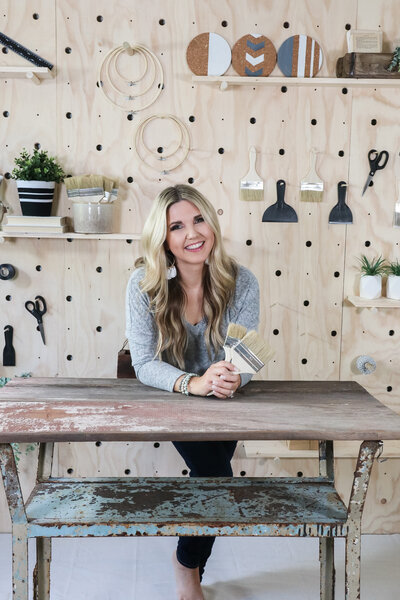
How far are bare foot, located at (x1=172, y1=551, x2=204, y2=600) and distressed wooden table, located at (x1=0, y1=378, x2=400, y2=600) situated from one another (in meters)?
0.46

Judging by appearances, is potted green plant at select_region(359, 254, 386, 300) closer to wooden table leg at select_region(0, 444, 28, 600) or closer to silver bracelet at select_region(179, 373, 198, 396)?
silver bracelet at select_region(179, 373, 198, 396)

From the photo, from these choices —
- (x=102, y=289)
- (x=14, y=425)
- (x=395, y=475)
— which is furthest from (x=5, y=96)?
(x=395, y=475)

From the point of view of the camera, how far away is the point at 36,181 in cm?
257

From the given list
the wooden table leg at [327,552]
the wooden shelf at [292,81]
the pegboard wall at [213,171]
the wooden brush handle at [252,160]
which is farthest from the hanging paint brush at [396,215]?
the wooden table leg at [327,552]

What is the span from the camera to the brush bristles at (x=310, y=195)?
2.76 metres

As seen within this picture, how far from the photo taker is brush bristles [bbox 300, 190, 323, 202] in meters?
2.76

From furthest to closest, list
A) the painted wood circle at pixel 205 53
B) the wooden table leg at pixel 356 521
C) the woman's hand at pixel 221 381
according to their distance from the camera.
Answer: the painted wood circle at pixel 205 53 → the woman's hand at pixel 221 381 → the wooden table leg at pixel 356 521

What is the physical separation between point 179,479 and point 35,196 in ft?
4.15

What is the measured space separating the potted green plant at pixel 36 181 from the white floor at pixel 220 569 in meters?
1.43

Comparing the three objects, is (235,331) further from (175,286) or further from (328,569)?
(328,569)

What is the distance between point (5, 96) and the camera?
2686mm

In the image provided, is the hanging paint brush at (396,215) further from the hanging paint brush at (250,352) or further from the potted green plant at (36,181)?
the potted green plant at (36,181)

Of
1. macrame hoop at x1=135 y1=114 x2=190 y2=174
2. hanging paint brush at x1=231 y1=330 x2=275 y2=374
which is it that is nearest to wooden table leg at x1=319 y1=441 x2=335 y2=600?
hanging paint brush at x1=231 y1=330 x2=275 y2=374

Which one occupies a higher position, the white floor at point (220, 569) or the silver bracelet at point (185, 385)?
the silver bracelet at point (185, 385)
